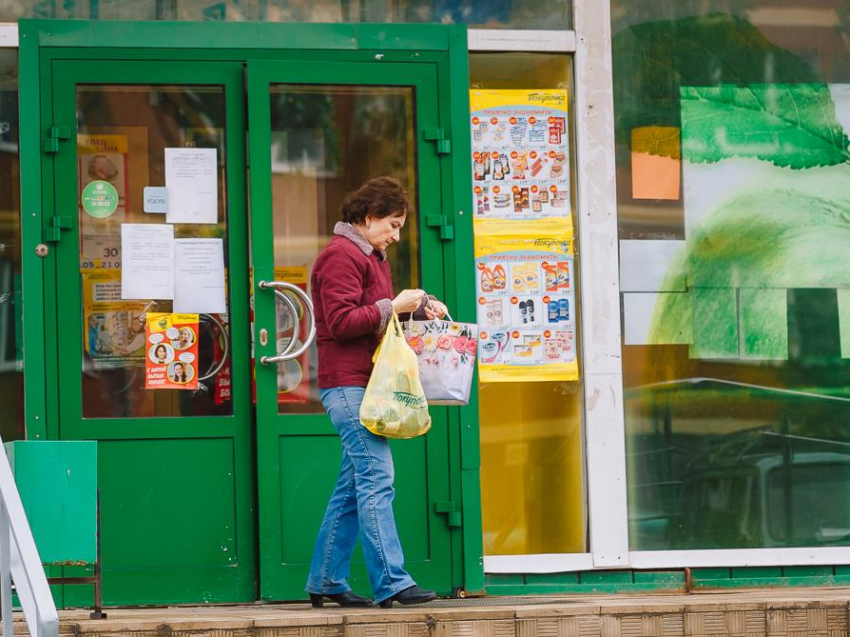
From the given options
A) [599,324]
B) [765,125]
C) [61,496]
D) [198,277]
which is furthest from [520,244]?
[61,496]

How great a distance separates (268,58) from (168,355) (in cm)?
138

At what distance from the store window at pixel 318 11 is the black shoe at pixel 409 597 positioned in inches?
103

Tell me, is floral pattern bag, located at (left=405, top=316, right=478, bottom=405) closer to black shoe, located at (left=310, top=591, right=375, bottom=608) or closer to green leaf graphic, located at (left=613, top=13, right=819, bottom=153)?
black shoe, located at (left=310, top=591, right=375, bottom=608)

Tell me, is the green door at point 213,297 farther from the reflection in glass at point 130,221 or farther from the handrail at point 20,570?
the handrail at point 20,570

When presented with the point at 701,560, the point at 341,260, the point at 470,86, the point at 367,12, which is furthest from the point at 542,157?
the point at 701,560

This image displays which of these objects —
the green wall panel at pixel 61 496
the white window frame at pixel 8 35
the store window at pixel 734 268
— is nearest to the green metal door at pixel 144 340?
the white window frame at pixel 8 35

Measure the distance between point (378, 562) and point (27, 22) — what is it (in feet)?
9.16

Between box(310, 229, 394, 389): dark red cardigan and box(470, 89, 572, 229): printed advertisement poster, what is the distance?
1065 mm

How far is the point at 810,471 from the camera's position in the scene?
7238 millimetres

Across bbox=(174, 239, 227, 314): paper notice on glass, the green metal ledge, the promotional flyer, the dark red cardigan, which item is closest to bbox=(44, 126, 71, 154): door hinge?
bbox=(174, 239, 227, 314): paper notice on glass

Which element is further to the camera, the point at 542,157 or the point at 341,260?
the point at 542,157

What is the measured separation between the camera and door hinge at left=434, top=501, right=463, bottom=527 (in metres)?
6.86

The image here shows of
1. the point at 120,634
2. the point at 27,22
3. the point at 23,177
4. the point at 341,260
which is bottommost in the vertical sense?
the point at 120,634

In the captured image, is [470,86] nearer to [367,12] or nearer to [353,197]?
[367,12]
